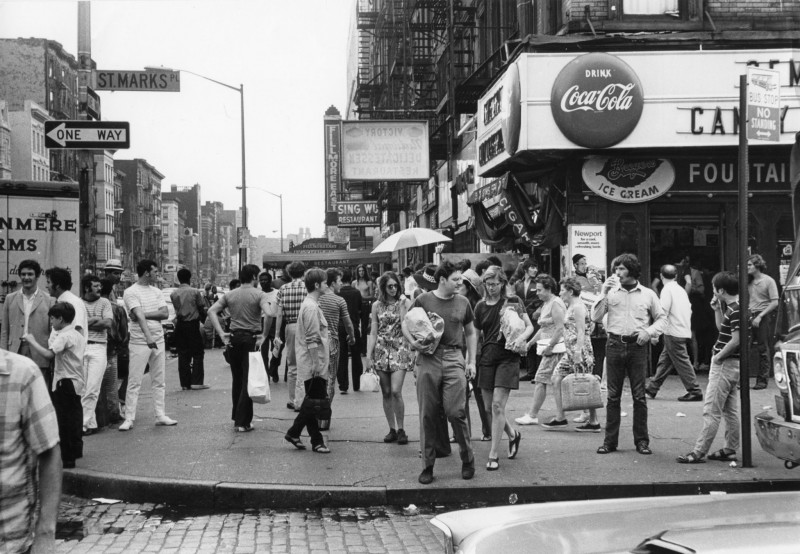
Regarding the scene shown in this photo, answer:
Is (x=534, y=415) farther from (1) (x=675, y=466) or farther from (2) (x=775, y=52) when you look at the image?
(2) (x=775, y=52)

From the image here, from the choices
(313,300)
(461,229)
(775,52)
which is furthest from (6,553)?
(461,229)

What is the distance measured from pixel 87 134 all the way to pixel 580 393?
6.65 metres

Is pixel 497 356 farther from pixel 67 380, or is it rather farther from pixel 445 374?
pixel 67 380

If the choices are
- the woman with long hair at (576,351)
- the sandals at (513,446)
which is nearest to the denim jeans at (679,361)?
the woman with long hair at (576,351)

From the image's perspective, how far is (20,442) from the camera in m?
3.21

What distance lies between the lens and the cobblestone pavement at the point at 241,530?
626cm

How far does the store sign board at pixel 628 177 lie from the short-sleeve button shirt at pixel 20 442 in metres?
13.2

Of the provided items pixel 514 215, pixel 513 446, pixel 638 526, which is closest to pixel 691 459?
pixel 513 446

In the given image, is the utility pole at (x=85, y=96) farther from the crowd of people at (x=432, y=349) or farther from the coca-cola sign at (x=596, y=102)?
the coca-cola sign at (x=596, y=102)

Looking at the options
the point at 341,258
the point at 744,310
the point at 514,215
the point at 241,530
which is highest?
the point at 514,215

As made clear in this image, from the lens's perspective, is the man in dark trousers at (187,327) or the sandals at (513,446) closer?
the sandals at (513,446)

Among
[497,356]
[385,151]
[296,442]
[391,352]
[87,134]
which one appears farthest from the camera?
[385,151]

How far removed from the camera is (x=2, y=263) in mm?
12430

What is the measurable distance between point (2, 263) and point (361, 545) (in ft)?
27.3
